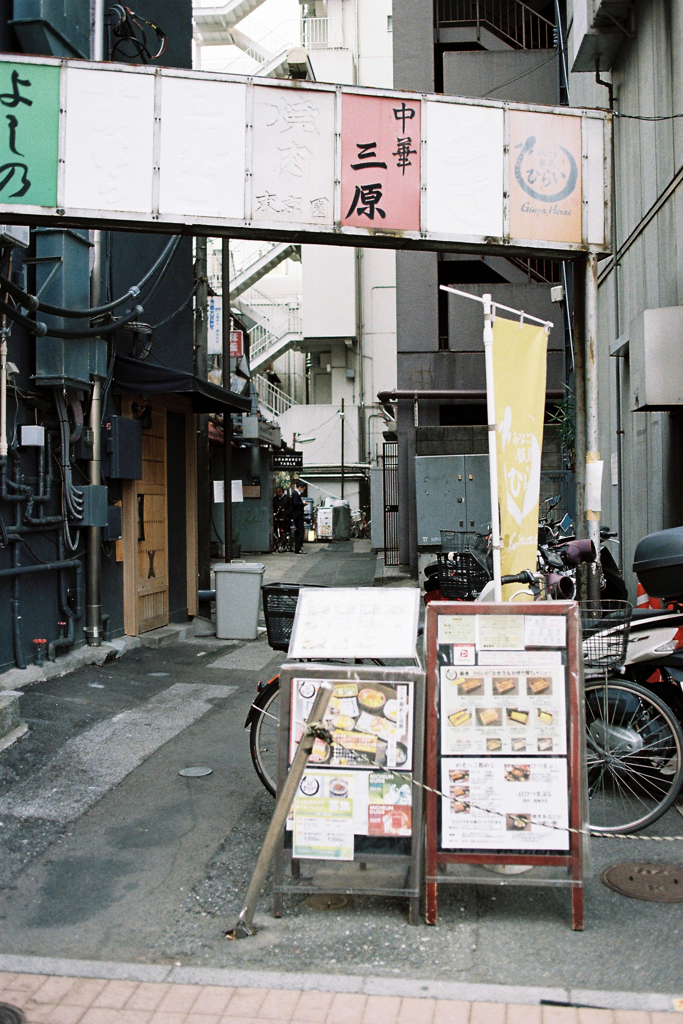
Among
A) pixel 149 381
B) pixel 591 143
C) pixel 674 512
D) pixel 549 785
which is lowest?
pixel 549 785

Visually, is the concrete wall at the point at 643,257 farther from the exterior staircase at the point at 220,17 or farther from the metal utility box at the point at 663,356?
the exterior staircase at the point at 220,17

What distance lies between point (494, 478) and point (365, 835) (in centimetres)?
237

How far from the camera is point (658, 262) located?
10203 mm

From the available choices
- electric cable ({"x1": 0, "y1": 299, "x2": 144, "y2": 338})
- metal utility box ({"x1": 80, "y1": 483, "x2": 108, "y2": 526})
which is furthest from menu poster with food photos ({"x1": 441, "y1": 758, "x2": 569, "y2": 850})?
metal utility box ({"x1": 80, "y1": 483, "x2": 108, "y2": 526})

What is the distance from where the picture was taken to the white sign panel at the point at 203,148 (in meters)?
6.22

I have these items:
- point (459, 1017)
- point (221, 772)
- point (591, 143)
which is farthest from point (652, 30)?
point (459, 1017)

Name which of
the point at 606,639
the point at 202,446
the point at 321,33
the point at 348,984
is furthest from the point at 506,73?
the point at 321,33

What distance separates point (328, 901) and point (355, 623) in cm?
136

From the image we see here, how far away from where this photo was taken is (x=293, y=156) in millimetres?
6383

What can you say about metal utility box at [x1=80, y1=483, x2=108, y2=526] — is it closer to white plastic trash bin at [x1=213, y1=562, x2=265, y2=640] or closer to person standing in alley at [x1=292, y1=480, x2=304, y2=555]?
white plastic trash bin at [x1=213, y1=562, x2=265, y2=640]

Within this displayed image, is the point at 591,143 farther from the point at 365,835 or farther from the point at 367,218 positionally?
the point at 365,835

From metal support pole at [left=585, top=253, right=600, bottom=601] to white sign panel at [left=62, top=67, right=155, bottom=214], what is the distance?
3380 mm

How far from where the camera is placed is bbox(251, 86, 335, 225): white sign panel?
6.33m

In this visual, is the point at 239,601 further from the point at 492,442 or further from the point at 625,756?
the point at 625,756
